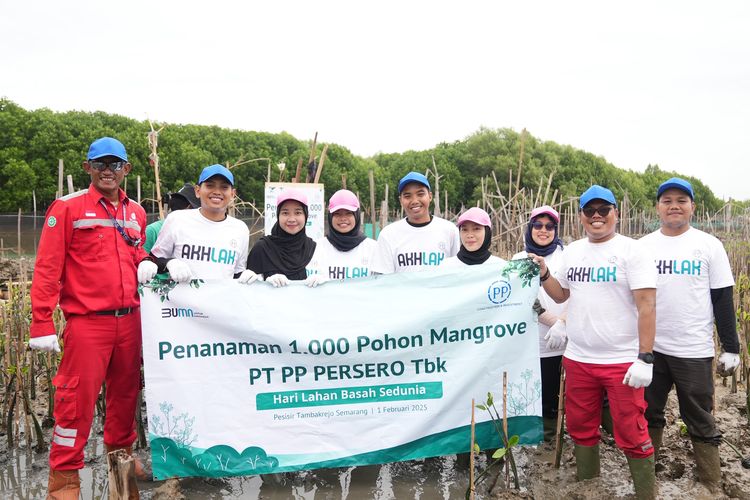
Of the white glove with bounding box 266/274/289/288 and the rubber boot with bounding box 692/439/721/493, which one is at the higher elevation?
the white glove with bounding box 266/274/289/288

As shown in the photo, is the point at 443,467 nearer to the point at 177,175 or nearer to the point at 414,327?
the point at 414,327

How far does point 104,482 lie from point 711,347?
431 cm

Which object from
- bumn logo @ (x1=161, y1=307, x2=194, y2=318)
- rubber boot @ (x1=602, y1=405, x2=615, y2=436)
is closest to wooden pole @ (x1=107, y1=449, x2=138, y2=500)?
bumn logo @ (x1=161, y1=307, x2=194, y2=318)

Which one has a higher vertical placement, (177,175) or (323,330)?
(177,175)

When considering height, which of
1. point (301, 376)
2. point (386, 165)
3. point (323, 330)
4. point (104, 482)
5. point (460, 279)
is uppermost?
point (386, 165)

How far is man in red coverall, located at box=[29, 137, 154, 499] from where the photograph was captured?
3.48 m

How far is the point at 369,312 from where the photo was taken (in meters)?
3.97

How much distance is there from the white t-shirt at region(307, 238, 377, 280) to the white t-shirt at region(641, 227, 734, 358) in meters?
2.05

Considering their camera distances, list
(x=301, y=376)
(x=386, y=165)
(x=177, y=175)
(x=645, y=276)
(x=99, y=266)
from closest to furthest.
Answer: (x=645, y=276), (x=99, y=266), (x=301, y=376), (x=177, y=175), (x=386, y=165)

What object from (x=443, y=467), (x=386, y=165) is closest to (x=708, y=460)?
(x=443, y=467)

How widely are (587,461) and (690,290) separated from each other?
1.31 metres

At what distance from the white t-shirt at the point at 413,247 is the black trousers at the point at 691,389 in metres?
1.70

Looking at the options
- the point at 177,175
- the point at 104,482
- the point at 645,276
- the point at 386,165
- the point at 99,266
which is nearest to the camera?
the point at 645,276

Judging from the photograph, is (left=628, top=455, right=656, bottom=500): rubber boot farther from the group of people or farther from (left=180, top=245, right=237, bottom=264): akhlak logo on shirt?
(left=180, top=245, right=237, bottom=264): akhlak logo on shirt
